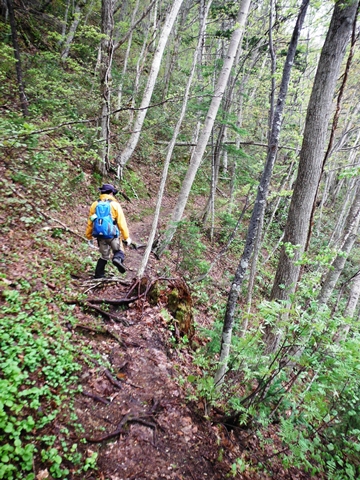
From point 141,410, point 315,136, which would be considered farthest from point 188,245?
point 141,410

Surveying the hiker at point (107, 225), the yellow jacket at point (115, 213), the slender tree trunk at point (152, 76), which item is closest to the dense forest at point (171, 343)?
the slender tree trunk at point (152, 76)

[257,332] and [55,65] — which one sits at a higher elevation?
[55,65]

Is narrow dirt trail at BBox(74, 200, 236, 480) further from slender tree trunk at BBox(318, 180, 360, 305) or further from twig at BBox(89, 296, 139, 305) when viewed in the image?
slender tree trunk at BBox(318, 180, 360, 305)

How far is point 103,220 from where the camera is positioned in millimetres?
5184

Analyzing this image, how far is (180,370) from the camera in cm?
475

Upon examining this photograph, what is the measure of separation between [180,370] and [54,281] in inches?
106

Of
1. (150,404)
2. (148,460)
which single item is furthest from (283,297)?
(148,460)

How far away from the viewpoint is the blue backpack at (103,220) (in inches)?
203

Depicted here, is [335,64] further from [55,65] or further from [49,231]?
[55,65]

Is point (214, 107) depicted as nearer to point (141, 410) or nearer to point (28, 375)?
point (141, 410)

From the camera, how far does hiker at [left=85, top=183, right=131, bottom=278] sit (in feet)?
17.0

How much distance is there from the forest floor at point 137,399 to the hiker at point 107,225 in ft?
1.66

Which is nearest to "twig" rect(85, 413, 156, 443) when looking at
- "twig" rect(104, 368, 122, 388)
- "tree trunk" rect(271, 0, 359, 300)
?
"twig" rect(104, 368, 122, 388)

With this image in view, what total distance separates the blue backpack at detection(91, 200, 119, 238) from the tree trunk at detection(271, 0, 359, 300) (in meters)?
3.26
